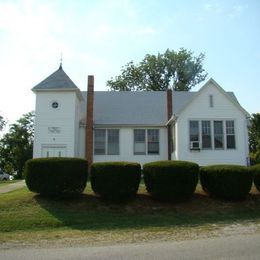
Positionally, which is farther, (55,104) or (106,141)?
(106,141)

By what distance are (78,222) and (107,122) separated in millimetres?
15871

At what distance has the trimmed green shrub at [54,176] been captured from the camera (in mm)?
17062

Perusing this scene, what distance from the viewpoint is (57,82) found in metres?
28.8

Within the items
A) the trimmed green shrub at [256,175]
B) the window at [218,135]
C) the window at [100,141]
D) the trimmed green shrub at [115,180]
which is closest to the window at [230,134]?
the window at [218,135]

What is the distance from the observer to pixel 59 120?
28.1m

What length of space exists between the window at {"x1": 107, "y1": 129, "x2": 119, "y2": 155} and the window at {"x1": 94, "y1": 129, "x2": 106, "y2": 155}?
30cm

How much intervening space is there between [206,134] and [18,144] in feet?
122

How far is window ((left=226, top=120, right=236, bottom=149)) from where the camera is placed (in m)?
27.9

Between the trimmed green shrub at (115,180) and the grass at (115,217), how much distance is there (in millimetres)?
397

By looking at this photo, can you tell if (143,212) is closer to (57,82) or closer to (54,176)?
(54,176)

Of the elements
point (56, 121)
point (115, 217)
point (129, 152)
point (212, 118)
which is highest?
point (212, 118)

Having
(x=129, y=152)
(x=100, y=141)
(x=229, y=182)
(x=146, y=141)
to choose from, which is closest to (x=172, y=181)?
(x=229, y=182)

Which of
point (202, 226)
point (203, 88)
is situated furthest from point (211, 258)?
point (203, 88)

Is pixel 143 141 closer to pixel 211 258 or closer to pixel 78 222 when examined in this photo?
pixel 78 222
